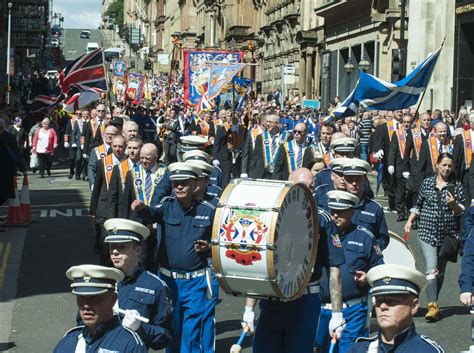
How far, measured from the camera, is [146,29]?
18550cm

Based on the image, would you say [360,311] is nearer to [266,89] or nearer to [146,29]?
[266,89]

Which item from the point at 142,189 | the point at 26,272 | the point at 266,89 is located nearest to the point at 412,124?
the point at 26,272

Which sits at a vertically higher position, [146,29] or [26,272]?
[146,29]

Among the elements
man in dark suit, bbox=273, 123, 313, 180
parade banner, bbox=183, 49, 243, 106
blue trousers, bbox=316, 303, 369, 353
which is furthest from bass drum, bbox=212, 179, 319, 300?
parade banner, bbox=183, 49, 243, 106

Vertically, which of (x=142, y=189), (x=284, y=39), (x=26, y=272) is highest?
(x=284, y=39)

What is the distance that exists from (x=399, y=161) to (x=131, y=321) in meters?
15.8

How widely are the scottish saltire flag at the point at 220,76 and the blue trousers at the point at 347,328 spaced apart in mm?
23436

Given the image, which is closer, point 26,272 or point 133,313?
point 133,313

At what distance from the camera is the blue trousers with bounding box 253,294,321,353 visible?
327 inches

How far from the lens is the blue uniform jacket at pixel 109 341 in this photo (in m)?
5.70

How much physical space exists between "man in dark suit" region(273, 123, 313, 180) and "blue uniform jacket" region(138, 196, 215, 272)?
792 cm

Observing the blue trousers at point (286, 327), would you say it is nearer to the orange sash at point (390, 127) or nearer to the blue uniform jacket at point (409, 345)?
the blue uniform jacket at point (409, 345)

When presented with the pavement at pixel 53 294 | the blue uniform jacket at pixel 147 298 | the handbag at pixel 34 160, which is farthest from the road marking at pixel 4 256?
the handbag at pixel 34 160

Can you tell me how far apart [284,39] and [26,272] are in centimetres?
5189
